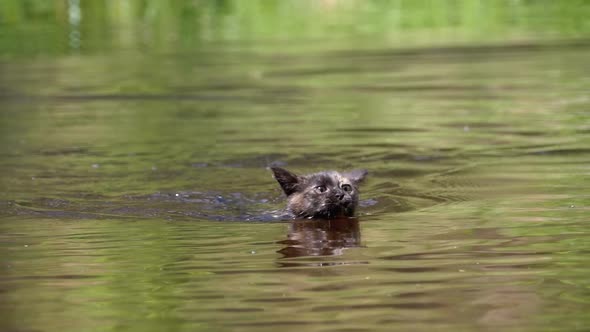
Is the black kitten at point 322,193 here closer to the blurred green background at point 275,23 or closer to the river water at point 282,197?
the river water at point 282,197

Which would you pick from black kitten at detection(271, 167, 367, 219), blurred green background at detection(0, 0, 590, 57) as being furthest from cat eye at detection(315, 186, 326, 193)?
blurred green background at detection(0, 0, 590, 57)

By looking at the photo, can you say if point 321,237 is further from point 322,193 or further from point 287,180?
point 287,180

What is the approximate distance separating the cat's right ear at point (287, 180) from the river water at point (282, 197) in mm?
347

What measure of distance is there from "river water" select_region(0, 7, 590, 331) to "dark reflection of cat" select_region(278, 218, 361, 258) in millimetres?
36

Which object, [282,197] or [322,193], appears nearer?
[322,193]

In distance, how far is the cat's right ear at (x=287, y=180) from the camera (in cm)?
1045

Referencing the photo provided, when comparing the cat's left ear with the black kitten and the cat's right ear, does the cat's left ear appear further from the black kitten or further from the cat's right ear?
the cat's right ear

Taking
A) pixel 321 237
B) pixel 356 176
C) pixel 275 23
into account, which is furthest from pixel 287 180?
pixel 275 23

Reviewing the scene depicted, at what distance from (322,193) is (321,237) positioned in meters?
0.92

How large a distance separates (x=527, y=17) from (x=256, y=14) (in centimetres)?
555

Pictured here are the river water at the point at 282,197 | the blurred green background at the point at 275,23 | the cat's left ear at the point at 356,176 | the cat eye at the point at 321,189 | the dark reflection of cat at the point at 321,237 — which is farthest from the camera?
the blurred green background at the point at 275,23

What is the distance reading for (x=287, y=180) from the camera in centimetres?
1053

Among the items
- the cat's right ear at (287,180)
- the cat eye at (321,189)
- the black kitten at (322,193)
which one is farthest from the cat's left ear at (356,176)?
the cat's right ear at (287,180)

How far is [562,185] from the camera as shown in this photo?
35.2 ft
